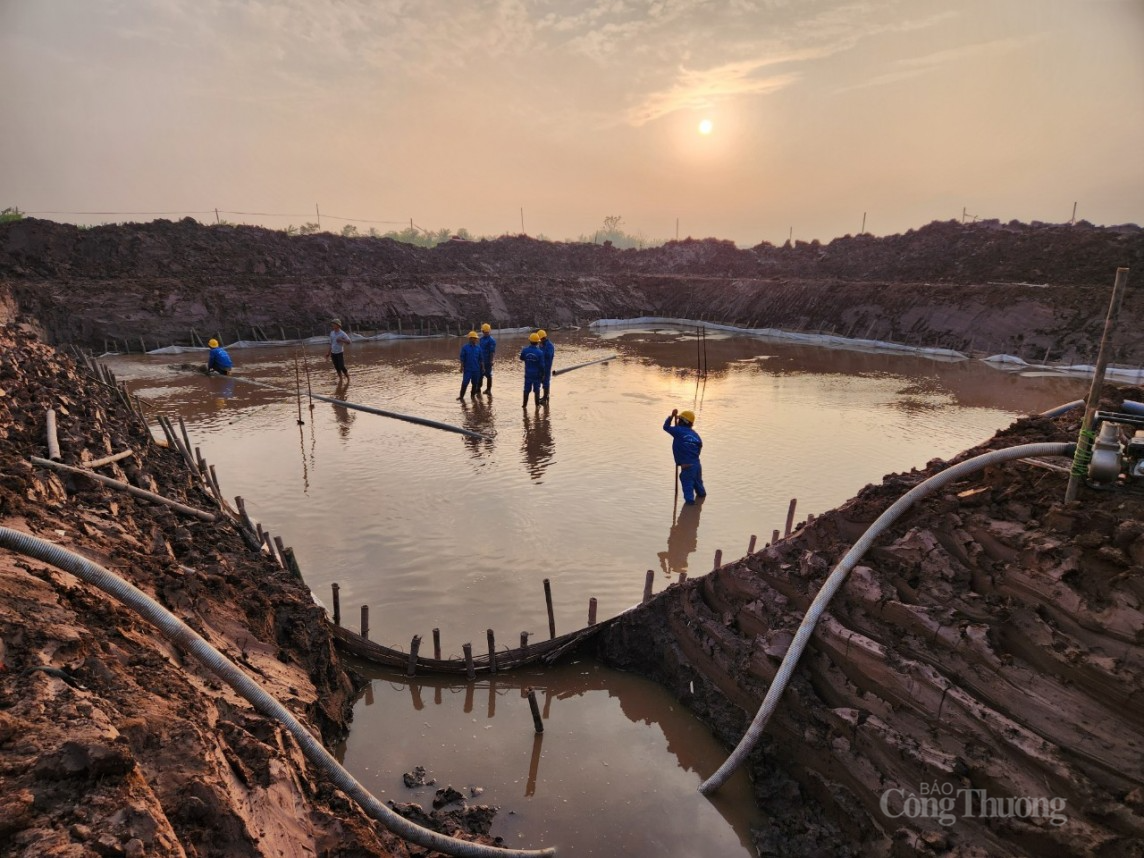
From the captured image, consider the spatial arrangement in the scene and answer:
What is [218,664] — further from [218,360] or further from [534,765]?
[218,360]

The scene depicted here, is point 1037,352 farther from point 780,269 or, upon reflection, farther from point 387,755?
point 387,755

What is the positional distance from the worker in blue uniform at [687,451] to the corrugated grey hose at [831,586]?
4114 millimetres

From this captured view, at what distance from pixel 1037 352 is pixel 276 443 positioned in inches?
924

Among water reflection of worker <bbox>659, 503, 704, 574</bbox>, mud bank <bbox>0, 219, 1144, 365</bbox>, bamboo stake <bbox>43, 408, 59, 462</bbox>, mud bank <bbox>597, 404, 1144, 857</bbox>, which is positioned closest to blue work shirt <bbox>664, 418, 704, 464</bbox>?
water reflection of worker <bbox>659, 503, 704, 574</bbox>

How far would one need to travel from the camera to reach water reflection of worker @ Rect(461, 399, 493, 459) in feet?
37.3

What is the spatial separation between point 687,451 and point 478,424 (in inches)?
232

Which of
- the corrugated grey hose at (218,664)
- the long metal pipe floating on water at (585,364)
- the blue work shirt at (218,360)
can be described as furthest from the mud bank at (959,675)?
the blue work shirt at (218,360)

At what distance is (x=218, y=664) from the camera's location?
319 centimetres

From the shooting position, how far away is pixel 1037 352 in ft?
66.7

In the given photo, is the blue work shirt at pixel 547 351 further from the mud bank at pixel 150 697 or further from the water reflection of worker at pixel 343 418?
the mud bank at pixel 150 697

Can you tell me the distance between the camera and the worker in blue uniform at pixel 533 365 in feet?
44.6

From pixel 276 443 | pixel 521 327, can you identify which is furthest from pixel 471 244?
pixel 276 443

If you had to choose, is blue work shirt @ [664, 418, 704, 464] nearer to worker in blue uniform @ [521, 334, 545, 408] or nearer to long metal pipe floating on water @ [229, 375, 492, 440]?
long metal pipe floating on water @ [229, 375, 492, 440]

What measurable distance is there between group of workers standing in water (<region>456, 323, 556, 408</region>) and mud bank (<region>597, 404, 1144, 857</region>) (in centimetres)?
957
